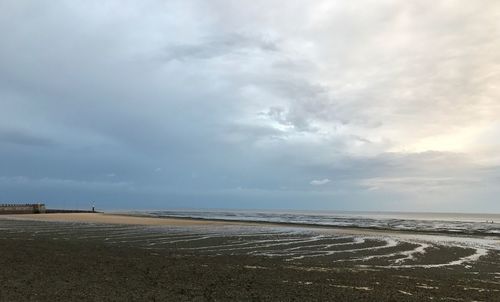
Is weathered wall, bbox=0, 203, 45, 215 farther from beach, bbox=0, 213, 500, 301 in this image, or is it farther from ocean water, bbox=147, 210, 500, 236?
beach, bbox=0, 213, 500, 301

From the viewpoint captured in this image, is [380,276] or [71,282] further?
[380,276]

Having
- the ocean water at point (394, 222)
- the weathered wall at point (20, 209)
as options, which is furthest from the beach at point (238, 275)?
the weathered wall at point (20, 209)

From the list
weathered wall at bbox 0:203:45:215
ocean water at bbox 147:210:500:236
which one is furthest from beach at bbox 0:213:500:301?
weathered wall at bbox 0:203:45:215

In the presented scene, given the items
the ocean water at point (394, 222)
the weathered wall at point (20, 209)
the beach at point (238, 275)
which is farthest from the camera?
the weathered wall at point (20, 209)

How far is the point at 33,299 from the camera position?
12156 mm

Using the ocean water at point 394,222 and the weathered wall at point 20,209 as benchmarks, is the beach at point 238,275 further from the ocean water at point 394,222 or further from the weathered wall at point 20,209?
the weathered wall at point 20,209

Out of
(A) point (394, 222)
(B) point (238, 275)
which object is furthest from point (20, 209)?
(B) point (238, 275)

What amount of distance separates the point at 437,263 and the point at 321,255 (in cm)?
609

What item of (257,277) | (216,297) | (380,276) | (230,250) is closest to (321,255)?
(230,250)

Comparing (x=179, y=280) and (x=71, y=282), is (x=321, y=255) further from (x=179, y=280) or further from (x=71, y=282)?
(x=71, y=282)

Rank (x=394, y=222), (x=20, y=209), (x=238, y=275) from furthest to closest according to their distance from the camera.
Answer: (x=20, y=209), (x=394, y=222), (x=238, y=275)

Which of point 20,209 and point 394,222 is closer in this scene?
point 394,222

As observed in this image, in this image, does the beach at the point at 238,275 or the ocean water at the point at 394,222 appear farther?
the ocean water at the point at 394,222

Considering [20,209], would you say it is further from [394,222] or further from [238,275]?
[238,275]
